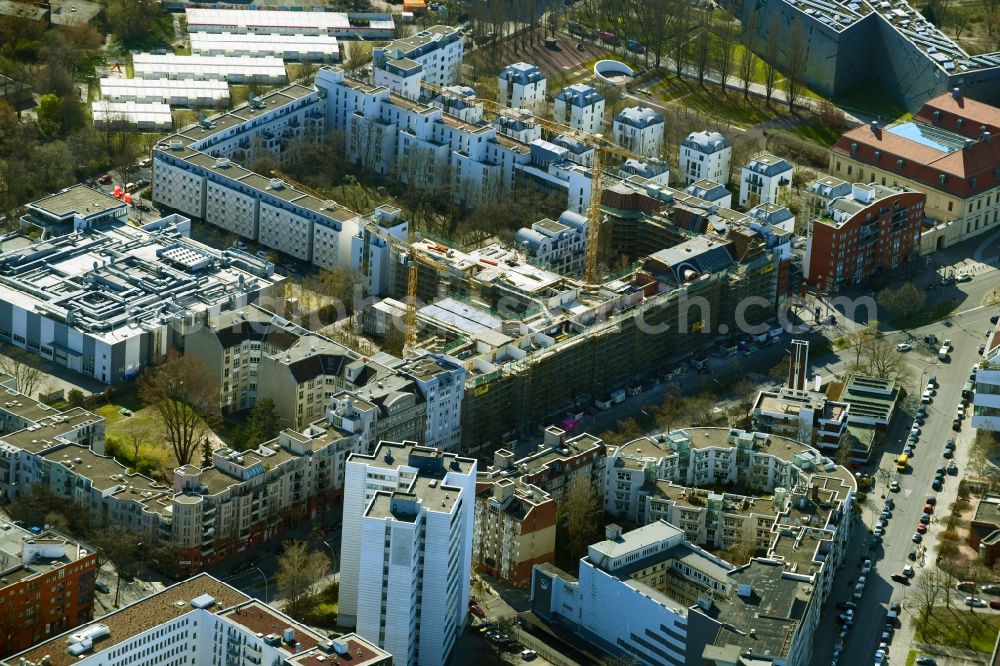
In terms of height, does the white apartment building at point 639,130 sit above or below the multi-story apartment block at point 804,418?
above

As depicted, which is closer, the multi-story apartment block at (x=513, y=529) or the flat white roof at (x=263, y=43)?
the multi-story apartment block at (x=513, y=529)

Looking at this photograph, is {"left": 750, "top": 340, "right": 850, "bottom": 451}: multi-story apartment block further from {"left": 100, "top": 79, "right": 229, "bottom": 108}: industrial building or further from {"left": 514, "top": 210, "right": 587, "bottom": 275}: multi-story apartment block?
{"left": 100, "top": 79, "right": 229, "bottom": 108}: industrial building

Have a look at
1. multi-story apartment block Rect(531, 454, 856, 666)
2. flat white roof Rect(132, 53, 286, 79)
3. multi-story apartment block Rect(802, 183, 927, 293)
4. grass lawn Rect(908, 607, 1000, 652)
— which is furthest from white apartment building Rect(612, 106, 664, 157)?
grass lawn Rect(908, 607, 1000, 652)

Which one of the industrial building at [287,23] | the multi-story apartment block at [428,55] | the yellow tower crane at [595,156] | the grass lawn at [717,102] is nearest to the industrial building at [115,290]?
the yellow tower crane at [595,156]

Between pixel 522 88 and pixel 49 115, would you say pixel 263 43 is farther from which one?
pixel 522 88

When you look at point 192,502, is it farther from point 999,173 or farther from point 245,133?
point 999,173

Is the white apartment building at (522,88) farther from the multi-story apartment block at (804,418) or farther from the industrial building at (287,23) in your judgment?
the multi-story apartment block at (804,418)
